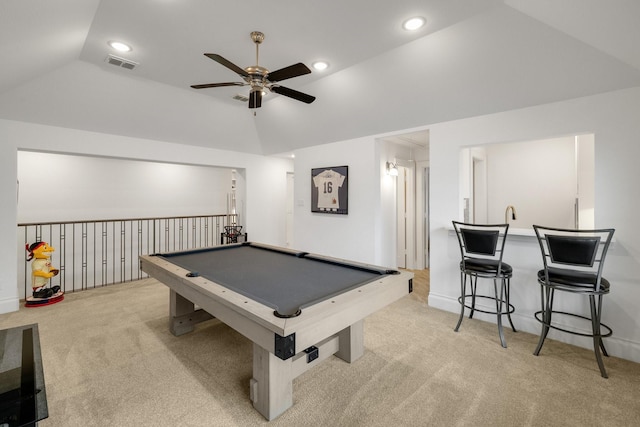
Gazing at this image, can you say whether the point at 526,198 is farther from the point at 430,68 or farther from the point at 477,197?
the point at 430,68

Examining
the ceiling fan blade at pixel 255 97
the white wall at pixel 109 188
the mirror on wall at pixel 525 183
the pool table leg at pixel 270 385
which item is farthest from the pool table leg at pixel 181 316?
the white wall at pixel 109 188

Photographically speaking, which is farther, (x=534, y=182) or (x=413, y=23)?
(x=534, y=182)

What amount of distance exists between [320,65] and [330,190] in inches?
80.6

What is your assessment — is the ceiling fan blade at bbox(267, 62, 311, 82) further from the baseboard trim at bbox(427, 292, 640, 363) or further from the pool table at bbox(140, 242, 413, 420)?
the baseboard trim at bbox(427, 292, 640, 363)

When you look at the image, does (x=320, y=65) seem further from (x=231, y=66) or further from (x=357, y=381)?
(x=357, y=381)

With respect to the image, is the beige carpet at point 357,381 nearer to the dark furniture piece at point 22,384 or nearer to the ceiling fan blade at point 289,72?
the dark furniture piece at point 22,384

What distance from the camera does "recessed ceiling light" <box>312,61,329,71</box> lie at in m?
3.13

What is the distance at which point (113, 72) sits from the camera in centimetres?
339

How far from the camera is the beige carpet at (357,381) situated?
178 cm

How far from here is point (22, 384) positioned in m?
1.36

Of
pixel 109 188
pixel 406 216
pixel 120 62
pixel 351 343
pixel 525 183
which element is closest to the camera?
pixel 351 343

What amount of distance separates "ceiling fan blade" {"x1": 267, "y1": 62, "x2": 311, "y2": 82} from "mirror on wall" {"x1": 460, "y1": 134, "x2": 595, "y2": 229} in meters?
2.83

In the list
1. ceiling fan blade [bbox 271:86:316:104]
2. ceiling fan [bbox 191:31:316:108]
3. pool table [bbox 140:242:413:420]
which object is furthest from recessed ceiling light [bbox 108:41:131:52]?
pool table [bbox 140:242:413:420]

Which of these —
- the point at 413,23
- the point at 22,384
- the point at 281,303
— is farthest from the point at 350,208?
the point at 22,384
